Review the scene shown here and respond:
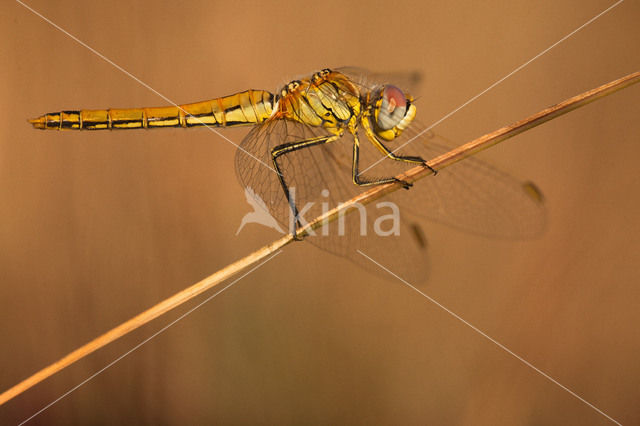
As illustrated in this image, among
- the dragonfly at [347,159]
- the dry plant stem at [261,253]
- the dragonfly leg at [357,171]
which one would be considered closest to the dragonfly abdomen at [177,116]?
the dragonfly at [347,159]

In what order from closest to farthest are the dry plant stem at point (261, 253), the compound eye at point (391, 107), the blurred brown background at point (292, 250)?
the dry plant stem at point (261, 253), the blurred brown background at point (292, 250), the compound eye at point (391, 107)

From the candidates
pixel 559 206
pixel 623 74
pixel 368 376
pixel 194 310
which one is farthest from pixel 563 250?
pixel 194 310

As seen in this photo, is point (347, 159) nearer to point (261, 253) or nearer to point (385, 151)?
point (385, 151)

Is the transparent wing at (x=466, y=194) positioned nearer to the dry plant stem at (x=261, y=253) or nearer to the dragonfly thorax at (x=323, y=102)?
the dragonfly thorax at (x=323, y=102)

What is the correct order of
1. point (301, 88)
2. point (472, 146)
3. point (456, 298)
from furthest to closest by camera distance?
1. point (301, 88)
2. point (456, 298)
3. point (472, 146)

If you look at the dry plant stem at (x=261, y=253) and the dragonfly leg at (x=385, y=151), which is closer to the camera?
the dry plant stem at (x=261, y=253)

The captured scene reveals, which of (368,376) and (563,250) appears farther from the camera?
(368,376)

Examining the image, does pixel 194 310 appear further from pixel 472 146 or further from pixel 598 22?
pixel 598 22

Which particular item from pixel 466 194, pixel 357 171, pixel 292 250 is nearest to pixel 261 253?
pixel 292 250
